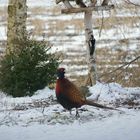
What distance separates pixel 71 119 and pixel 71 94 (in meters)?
0.35

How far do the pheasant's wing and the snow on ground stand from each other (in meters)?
0.26

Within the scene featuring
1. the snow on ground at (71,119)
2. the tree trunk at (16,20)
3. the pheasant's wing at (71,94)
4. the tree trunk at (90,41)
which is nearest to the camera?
the snow on ground at (71,119)

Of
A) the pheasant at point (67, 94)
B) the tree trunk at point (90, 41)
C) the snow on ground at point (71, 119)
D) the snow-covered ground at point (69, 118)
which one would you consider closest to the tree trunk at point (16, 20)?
the tree trunk at point (90, 41)

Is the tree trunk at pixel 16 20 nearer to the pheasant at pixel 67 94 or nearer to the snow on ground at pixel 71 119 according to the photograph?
the snow on ground at pixel 71 119

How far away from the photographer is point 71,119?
27.9 ft

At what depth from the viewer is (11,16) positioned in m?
12.8

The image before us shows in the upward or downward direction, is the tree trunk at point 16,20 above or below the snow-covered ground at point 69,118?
above

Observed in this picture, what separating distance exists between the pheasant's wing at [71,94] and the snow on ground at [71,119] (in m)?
0.26

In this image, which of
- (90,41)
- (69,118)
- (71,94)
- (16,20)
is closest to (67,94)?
(71,94)

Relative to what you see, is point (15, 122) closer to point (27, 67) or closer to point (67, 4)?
point (27, 67)

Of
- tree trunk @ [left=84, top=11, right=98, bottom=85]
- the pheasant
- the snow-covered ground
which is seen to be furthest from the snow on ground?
tree trunk @ [left=84, top=11, right=98, bottom=85]

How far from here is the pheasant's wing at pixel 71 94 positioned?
27.7 feet

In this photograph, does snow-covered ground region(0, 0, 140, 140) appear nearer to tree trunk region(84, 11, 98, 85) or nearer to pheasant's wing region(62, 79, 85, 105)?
pheasant's wing region(62, 79, 85, 105)

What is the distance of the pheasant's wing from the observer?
8.44 m
